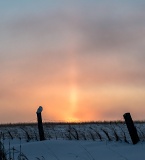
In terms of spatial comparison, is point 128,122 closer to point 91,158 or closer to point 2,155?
point 91,158

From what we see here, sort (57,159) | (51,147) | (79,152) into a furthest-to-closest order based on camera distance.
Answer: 1. (51,147)
2. (79,152)
3. (57,159)

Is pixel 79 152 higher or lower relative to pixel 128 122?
lower

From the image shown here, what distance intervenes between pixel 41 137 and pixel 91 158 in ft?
19.2

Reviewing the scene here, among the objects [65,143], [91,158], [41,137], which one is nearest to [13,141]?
[41,137]

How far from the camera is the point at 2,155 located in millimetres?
6504

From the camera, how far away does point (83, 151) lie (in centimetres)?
974

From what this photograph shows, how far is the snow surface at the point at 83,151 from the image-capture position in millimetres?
8922

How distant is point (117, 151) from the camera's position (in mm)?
9672

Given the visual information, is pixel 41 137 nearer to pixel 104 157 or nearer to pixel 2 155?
pixel 104 157

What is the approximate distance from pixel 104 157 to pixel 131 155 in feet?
2.41

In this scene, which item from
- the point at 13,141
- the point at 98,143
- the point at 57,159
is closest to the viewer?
the point at 57,159

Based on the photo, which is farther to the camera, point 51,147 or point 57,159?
point 51,147

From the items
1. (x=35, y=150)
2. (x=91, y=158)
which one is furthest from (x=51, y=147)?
(x=91, y=158)

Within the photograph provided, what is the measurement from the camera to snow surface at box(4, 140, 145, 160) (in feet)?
29.3
